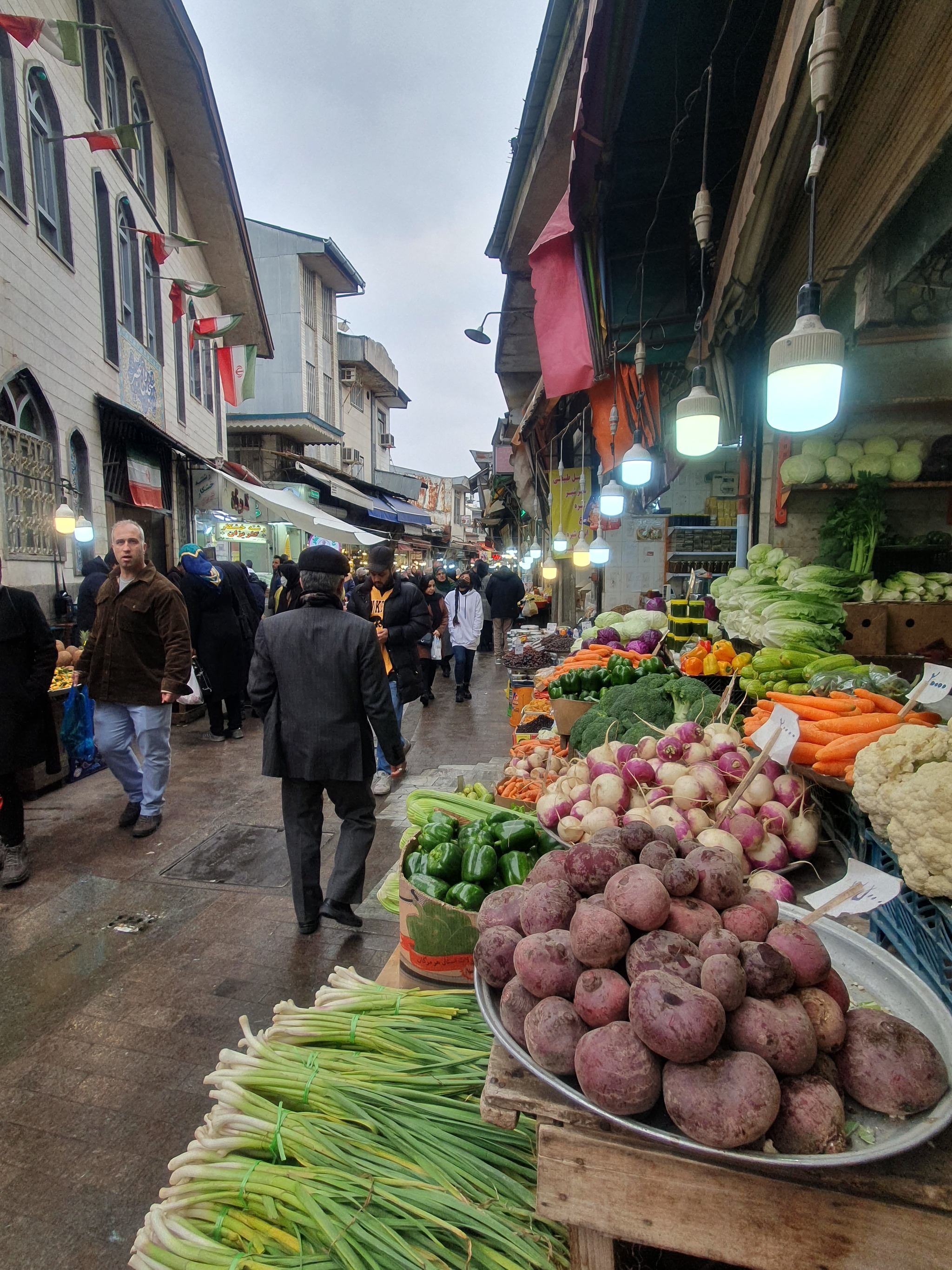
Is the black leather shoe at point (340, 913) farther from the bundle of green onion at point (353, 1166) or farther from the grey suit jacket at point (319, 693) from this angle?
the bundle of green onion at point (353, 1166)

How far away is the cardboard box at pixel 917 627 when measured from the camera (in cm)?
491

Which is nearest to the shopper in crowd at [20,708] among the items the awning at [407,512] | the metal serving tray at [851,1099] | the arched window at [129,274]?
the metal serving tray at [851,1099]

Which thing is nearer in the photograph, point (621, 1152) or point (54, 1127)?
point (621, 1152)

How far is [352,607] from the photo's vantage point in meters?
6.03

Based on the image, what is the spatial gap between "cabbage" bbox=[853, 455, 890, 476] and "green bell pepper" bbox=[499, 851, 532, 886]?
4.52m

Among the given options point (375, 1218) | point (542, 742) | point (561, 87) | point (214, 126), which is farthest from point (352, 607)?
point (214, 126)

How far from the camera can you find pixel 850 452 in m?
5.28

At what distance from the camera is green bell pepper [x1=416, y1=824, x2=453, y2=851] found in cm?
275

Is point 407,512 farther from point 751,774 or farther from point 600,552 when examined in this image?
point 751,774

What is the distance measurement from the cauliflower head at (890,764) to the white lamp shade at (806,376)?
1425 mm

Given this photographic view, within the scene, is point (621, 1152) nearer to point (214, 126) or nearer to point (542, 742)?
point (542, 742)

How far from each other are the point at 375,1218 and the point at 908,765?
1.86 meters

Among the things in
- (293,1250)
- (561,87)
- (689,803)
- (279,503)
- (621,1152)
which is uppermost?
(561,87)

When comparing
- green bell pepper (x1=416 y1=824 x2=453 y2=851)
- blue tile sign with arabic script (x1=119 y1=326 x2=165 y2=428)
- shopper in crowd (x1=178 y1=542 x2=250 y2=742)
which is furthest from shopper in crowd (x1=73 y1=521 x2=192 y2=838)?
blue tile sign with arabic script (x1=119 y1=326 x2=165 y2=428)
